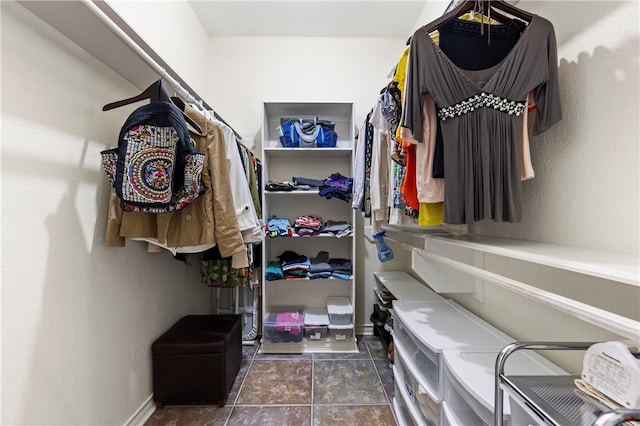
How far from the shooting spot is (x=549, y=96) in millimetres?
852

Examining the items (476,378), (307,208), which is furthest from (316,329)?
(476,378)

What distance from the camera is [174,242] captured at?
1.19 metres

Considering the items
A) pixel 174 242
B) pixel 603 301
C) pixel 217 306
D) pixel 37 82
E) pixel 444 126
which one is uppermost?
pixel 37 82

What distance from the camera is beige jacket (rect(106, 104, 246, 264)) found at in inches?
45.3

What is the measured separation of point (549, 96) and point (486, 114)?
0.22 meters

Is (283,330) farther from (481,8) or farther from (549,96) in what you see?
(481,8)

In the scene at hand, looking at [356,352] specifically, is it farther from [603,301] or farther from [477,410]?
[603,301]

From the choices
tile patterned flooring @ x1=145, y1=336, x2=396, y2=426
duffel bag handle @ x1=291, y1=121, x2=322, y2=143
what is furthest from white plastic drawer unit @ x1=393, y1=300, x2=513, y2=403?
duffel bag handle @ x1=291, y1=121, x2=322, y2=143

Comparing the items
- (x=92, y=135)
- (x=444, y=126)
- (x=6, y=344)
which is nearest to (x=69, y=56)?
(x=92, y=135)

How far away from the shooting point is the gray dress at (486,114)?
83 centimetres

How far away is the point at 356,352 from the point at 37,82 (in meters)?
2.39

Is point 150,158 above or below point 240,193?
above

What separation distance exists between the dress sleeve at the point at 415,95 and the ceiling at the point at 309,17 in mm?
1666

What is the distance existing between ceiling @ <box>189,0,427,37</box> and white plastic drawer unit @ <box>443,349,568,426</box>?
2.50 meters
